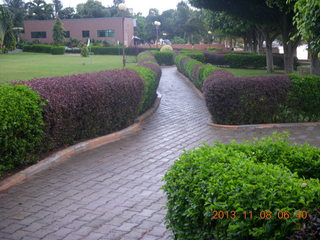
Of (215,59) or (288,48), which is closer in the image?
(288,48)

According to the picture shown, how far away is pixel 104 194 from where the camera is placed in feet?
17.2

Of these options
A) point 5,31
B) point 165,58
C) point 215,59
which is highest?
point 5,31

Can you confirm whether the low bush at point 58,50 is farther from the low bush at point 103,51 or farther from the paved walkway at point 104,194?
the paved walkway at point 104,194

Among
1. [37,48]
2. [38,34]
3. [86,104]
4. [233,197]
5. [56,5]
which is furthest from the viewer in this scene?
[56,5]

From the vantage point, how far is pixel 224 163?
3281 mm

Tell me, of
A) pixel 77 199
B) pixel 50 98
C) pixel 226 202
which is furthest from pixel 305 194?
pixel 50 98

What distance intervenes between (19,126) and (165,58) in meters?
29.7

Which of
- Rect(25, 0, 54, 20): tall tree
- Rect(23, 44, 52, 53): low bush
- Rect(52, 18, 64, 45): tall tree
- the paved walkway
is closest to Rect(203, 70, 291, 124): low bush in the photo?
the paved walkway

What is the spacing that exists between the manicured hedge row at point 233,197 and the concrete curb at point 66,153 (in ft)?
10.3

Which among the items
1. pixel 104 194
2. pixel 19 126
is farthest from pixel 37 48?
pixel 104 194

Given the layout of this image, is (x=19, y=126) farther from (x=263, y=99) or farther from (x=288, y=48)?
(x=288, y=48)

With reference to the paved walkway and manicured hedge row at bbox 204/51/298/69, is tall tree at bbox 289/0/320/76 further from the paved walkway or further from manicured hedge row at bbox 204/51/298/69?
manicured hedge row at bbox 204/51/298/69

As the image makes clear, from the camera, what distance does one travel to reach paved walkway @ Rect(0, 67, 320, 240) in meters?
4.17

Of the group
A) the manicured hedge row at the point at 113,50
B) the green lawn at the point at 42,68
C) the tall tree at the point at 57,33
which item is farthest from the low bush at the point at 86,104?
the tall tree at the point at 57,33
